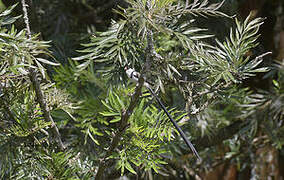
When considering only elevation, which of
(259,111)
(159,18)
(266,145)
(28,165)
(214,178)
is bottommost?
(214,178)

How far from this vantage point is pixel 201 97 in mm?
300

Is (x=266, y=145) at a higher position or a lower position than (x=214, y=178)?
higher

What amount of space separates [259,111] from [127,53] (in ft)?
1.00

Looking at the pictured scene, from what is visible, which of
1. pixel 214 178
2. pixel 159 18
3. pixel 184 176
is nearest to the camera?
pixel 159 18

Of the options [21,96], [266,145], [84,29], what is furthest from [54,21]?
[266,145]

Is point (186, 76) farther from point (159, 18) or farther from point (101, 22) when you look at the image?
point (101, 22)

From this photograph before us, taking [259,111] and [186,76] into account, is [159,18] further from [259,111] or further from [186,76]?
[259,111]

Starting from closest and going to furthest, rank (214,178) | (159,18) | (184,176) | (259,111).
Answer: (159,18) < (259,111) < (184,176) < (214,178)

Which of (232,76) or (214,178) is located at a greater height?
(232,76)

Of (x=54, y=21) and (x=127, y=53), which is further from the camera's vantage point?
(x=54, y=21)

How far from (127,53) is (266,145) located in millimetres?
422

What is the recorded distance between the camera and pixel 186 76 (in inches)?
12.2

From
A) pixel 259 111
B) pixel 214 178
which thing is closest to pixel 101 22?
pixel 259 111

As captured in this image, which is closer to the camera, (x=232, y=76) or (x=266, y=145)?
(x=232, y=76)
